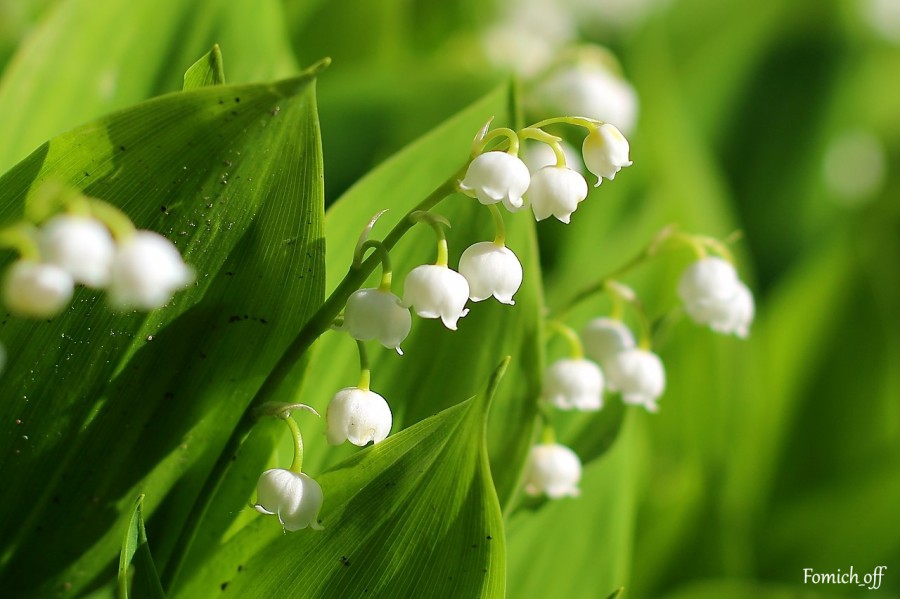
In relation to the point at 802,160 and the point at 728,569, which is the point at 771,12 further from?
the point at 728,569

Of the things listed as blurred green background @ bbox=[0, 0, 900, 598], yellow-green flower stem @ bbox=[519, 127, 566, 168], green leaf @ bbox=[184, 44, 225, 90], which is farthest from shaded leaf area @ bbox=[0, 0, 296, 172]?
yellow-green flower stem @ bbox=[519, 127, 566, 168]

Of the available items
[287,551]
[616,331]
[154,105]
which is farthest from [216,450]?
[616,331]

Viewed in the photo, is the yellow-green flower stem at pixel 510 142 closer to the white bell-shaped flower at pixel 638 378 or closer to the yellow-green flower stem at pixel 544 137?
the yellow-green flower stem at pixel 544 137

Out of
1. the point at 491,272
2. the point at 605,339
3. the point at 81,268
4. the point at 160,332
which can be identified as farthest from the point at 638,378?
the point at 81,268

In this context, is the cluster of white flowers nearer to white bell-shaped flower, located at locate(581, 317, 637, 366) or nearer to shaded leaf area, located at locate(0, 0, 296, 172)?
shaded leaf area, located at locate(0, 0, 296, 172)

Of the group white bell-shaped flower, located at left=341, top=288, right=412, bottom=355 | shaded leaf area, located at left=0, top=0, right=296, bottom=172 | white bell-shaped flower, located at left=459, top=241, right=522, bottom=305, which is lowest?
white bell-shaped flower, located at left=341, top=288, right=412, bottom=355

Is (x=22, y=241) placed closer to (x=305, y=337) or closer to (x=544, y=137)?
(x=305, y=337)
